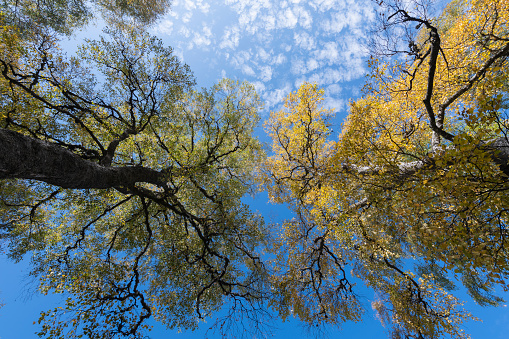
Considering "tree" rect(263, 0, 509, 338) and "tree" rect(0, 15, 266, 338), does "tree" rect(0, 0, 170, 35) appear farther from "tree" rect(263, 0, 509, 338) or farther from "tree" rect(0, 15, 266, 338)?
"tree" rect(263, 0, 509, 338)

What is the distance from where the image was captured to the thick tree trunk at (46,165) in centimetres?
360

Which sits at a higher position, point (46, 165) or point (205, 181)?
point (205, 181)

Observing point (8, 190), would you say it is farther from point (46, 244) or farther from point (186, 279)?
point (186, 279)

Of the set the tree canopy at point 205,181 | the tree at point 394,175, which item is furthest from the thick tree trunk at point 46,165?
the tree at point 394,175

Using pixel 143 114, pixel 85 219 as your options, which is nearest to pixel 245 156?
pixel 143 114

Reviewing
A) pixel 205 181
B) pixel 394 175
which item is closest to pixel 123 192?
pixel 205 181

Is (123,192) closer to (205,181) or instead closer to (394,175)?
(205,181)

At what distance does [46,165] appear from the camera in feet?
13.7

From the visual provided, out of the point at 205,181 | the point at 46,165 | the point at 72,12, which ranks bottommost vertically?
the point at 46,165

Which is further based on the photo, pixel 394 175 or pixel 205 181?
pixel 205 181

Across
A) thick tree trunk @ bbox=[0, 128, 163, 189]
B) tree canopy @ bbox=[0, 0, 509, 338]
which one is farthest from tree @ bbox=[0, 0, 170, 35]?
thick tree trunk @ bbox=[0, 128, 163, 189]

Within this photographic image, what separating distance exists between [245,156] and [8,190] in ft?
35.3

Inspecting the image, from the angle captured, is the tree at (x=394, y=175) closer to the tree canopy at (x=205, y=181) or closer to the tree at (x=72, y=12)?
the tree canopy at (x=205, y=181)

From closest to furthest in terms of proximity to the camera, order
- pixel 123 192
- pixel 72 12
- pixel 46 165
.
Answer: pixel 46 165
pixel 123 192
pixel 72 12
